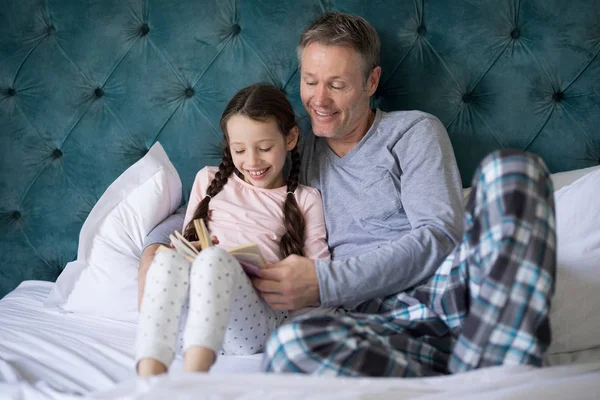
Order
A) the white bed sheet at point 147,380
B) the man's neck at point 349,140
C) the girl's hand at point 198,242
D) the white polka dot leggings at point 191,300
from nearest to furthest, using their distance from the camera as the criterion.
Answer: the white bed sheet at point 147,380 → the white polka dot leggings at point 191,300 → the girl's hand at point 198,242 → the man's neck at point 349,140

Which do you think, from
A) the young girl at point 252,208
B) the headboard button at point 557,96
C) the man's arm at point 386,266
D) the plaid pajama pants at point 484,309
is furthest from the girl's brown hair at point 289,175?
the headboard button at point 557,96

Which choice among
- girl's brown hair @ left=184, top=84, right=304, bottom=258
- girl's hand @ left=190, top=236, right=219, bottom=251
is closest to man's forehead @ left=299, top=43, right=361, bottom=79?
girl's brown hair @ left=184, top=84, right=304, bottom=258

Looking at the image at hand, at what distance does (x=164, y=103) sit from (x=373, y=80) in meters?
0.61

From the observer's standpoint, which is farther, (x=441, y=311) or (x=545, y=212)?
(x=441, y=311)

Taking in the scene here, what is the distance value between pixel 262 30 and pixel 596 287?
3.59ft

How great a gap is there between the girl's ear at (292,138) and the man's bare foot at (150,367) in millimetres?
731

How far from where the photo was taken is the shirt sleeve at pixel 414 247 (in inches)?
50.8

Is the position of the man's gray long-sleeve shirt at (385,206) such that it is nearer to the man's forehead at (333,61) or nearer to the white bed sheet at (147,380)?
the man's forehead at (333,61)

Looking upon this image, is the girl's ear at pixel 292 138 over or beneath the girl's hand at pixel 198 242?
over

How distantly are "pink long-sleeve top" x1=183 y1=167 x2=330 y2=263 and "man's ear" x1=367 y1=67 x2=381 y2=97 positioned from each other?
30 cm

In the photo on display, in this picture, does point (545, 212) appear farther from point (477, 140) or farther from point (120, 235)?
point (120, 235)

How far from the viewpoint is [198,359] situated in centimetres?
104

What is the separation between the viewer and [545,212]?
3.27 feet

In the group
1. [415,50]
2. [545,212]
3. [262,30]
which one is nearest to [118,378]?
[545,212]
